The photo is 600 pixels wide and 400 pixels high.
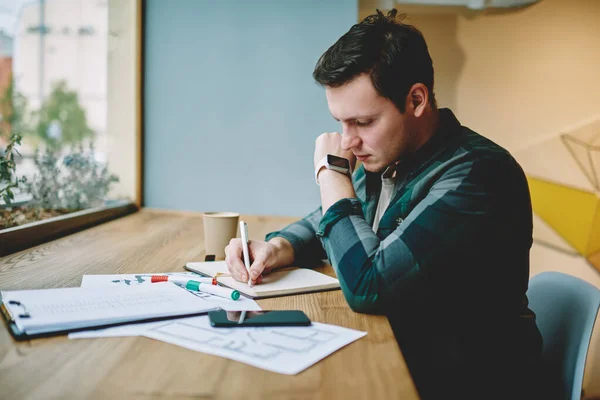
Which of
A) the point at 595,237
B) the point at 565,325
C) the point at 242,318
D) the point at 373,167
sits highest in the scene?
the point at 373,167

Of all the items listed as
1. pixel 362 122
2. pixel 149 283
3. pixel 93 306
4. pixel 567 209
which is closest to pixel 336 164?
pixel 362 122

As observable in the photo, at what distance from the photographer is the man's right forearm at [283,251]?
1.23 m

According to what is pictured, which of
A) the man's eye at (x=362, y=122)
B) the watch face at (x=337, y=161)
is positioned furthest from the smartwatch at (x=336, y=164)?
the man's eye at (x=362, y=122)

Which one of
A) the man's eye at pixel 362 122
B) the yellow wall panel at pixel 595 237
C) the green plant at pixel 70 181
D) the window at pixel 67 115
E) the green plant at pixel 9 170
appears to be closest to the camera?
the man's eye at pixel 362 122

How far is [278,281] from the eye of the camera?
3.67 feet

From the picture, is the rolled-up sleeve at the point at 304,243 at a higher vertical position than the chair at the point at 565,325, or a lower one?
higher

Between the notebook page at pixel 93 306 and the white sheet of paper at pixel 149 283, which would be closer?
the notebook page at pixel 93 306

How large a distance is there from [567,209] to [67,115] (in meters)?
2.60

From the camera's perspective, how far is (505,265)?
1026 mm

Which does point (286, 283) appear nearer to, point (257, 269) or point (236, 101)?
point (257, 269)

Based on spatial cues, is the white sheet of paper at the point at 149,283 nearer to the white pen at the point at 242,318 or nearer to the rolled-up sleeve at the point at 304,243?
the white pen at the point at 242,318

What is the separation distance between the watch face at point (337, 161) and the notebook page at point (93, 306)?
0.46 meters

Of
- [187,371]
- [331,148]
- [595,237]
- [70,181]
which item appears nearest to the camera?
[187,371]

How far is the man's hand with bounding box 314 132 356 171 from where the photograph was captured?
1.28 meters
